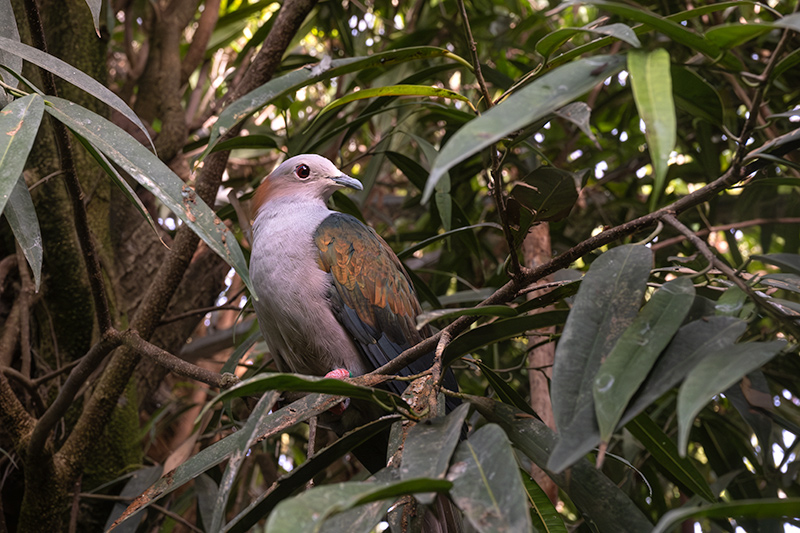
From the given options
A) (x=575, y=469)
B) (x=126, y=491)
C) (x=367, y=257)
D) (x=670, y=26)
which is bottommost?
(x=126, y=491)

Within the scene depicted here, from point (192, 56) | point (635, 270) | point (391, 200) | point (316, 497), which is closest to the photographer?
point (316, 497)

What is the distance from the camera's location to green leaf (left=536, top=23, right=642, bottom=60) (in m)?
0.88

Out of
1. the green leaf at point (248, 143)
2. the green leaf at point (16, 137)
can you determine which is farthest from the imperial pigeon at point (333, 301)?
the green leaf at point (16, 137)

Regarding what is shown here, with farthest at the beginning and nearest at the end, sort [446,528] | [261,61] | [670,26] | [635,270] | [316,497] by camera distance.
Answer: [261,61] < [446,528] < [635,270] < [670,26] < [316,497]

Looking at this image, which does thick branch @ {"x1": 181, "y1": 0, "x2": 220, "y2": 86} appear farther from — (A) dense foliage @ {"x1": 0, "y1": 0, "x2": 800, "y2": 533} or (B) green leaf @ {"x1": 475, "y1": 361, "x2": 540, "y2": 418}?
(B) green leaf @ {"x1": 475, "y1": 361, "x2": 540, "y2": 418}

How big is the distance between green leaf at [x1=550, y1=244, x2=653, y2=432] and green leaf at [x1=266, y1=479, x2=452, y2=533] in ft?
0.71

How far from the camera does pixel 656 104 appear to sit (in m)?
0.80

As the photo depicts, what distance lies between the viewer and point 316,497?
0.74 meters

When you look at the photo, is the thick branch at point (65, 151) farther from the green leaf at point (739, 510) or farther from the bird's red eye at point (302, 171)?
the green leaf at point (739, 510)

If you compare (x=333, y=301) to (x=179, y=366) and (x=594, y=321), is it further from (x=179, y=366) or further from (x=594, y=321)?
(x=594, y=321)

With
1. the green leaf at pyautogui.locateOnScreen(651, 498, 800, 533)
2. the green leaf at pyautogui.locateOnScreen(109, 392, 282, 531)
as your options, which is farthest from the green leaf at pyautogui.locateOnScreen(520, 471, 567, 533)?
the green leaf at pyautogui.locateOnScreen(651, 498, 800, 533)

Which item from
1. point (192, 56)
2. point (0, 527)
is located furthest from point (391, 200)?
point (0, 527)

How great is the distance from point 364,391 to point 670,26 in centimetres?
67

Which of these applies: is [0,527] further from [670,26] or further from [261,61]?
[670,26]
